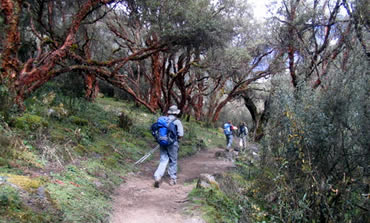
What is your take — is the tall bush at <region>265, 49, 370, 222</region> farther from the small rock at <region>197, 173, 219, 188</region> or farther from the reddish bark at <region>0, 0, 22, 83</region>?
the reddish bark at <region>0, 0, 22, 83</region>

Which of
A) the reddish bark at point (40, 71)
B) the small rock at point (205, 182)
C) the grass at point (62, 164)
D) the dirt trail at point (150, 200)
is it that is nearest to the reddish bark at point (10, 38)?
the reddish bark at point (40, 71)

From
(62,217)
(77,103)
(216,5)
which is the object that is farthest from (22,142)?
(216,5)

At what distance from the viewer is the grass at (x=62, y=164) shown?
357 cm

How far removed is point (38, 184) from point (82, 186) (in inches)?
38.9

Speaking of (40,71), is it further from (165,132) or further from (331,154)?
(331,154)

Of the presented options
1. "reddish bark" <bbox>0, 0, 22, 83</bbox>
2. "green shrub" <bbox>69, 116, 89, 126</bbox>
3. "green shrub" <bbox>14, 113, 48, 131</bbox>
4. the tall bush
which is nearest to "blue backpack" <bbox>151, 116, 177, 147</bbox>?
the tall bush

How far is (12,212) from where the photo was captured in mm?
3035

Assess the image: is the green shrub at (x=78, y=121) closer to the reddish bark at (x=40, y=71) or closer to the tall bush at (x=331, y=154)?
the reddish bark at (x=40, y=71)

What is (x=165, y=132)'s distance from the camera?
640 centimetres

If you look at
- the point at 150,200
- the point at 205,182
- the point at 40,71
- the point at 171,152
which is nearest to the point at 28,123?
the point at 40,71

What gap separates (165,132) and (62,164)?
7.15ft

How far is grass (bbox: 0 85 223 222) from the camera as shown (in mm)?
3570

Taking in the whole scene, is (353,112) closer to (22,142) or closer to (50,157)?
(50,157)

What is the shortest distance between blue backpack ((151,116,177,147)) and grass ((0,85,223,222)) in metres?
1.27
